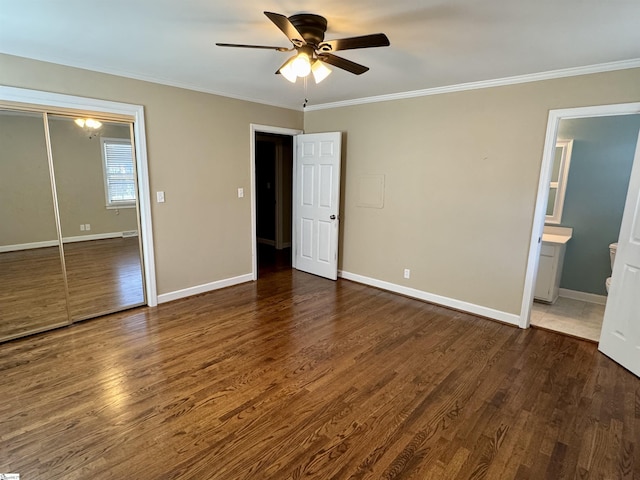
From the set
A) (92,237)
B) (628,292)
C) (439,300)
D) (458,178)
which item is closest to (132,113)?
(92,237)

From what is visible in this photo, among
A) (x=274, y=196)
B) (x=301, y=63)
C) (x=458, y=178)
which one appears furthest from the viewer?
(x=274, y=196)

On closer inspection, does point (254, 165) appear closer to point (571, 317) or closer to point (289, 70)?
point (289, 70)

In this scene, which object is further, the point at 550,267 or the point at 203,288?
the point at 203,288

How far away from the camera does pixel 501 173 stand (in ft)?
11.3

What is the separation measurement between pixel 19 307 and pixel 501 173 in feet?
16.8

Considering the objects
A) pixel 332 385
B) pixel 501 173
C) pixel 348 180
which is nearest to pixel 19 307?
pixel 332 385

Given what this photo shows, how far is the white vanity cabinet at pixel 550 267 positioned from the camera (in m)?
4.02

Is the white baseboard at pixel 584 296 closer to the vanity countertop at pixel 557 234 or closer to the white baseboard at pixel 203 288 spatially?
the vanity countertop at pixel 557 234

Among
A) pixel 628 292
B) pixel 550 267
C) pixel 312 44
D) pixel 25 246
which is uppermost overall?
pixel 312 44

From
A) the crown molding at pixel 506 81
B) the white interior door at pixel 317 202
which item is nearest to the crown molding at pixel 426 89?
the crown molding at pixel 506 81

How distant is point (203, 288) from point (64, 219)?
1.65 meters

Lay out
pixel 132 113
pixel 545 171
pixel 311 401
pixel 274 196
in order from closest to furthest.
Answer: pixel 311 401
pixel 545 171
pixel 132 113
pixel 274 196

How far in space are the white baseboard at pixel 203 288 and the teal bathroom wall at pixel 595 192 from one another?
4367 millimetres

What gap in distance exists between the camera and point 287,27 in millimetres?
1850
